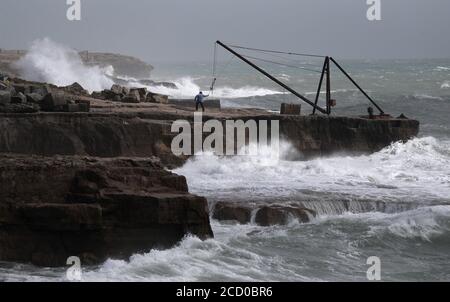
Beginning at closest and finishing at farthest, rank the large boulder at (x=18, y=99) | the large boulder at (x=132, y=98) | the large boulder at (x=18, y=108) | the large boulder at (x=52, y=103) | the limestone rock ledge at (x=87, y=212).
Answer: the limestone rock ledge at (x=87, y=212) < the large boulder at (x=18, y=108) < the large boulder at (x=18, y=99) < the large boulder at (x=52, y=103) < the large boulder at (x=132, y=98)

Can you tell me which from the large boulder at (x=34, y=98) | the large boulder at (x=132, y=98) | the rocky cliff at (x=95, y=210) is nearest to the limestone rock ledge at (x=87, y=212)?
the rocky cliff at (x=95, y=210)

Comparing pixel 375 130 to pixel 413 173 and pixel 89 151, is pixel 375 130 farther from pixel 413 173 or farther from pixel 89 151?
pixel 89 151

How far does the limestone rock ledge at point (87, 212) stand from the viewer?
36.6ft

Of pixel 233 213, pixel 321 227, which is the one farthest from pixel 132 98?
pixel 321 227

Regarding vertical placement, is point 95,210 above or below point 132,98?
below

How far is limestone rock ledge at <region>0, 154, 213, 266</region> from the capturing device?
1116 cm

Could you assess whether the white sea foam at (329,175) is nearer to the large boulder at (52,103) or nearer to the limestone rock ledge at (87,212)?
the large boulder at (52,103)

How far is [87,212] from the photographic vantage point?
440 inches

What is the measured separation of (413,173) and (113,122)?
7.19 meters

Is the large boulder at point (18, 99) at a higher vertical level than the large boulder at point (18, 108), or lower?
higher

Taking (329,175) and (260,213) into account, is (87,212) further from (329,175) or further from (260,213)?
(329,175)

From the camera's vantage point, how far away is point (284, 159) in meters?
20.2

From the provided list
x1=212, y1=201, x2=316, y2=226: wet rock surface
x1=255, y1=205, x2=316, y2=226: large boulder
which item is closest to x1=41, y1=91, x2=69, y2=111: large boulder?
x1=212, y1=201, x2=316, y2=226: wet rock surface
